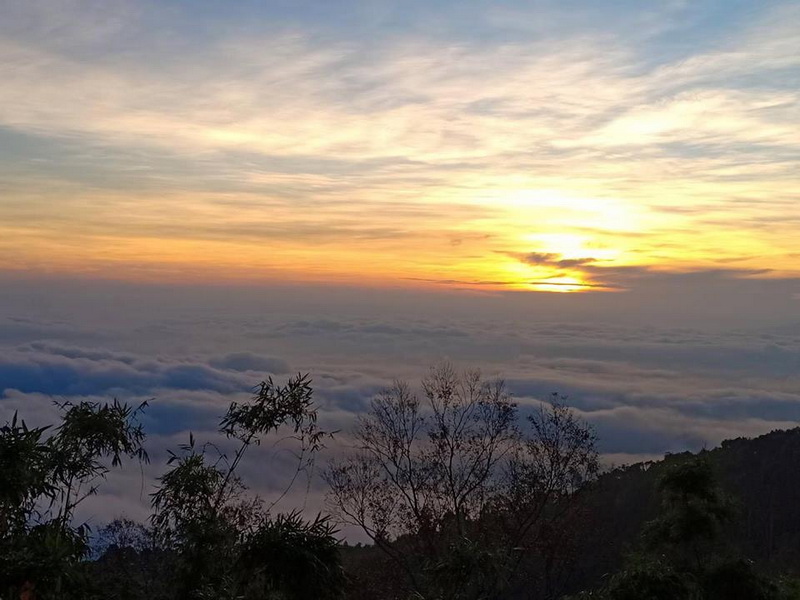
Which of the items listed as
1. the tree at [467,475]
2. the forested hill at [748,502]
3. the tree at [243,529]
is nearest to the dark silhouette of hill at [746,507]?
the forested hill at [748,502]

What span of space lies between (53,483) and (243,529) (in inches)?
143

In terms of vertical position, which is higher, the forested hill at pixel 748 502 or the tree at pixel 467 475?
the tree at pixel 467 475

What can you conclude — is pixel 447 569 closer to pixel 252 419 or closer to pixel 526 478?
pixel 252 419

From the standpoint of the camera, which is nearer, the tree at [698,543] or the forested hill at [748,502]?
the tree at [698,543]

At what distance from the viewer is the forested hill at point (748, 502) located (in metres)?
46.1

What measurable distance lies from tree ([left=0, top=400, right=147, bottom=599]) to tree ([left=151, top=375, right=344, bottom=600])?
1310 millimetres

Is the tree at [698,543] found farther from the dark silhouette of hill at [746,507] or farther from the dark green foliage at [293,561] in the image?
the dark silhouette of hill at [746,507]

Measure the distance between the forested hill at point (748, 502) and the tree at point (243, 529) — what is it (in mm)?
32630

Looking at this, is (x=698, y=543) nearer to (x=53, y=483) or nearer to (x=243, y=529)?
(x=243, y=529)

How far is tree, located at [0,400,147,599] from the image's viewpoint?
32.4 ft

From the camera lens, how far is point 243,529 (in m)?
14.5

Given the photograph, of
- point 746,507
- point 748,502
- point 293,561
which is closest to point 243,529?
point 293,561

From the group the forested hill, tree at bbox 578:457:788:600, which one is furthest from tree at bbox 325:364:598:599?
the forested hill

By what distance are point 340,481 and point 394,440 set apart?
221 cm
